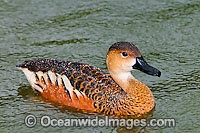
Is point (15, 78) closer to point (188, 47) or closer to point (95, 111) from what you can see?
point (95, 111)

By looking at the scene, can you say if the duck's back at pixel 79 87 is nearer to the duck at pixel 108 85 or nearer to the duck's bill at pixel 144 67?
the duck at pixel 108 85

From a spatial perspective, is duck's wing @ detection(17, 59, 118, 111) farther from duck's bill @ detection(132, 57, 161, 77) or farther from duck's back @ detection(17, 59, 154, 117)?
duck's bill @ detection(132, 57, 161, 77)

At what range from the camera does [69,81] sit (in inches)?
345

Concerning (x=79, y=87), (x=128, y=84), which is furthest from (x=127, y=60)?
(x=79, y=87)

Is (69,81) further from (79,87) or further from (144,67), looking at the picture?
(144,67)

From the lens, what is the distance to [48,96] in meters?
9.14

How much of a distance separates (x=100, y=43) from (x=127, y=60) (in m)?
2.89

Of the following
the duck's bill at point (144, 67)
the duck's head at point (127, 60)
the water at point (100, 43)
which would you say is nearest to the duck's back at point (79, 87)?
the water at point (100, 43)

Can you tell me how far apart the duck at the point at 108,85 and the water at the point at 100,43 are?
0.28 meters

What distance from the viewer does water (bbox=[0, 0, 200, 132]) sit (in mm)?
8531

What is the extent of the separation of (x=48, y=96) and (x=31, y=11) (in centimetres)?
442

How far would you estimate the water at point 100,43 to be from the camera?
853 centimetres

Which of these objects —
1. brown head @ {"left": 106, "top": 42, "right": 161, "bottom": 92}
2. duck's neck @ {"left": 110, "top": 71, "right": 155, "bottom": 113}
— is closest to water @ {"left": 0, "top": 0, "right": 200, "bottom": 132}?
duck's neck @ {"left": 110, "top": 71, "right": 155, "bottom": 113}

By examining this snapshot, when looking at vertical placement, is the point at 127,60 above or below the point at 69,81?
above
